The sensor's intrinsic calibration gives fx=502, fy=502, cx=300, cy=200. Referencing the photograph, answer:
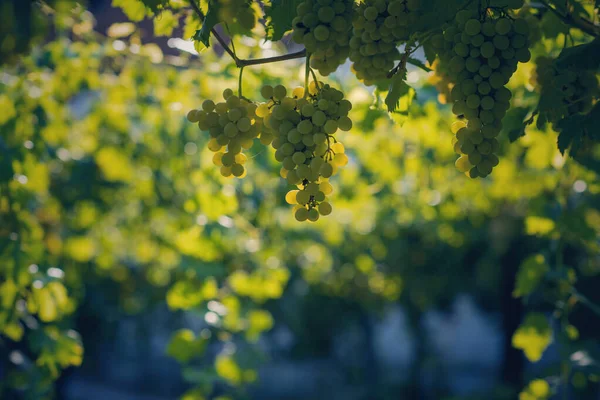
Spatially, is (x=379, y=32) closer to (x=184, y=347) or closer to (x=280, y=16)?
(x=280, y=16)

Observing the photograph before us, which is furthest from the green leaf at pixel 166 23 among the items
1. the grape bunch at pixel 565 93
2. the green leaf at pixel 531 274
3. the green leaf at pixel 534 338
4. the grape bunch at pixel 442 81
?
the green leaf at pixel 534 338

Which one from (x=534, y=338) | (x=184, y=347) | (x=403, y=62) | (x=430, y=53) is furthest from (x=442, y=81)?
(x=184, y=347)

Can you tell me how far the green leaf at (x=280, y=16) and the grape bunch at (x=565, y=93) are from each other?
0.53 metres

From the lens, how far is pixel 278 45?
2.34 m

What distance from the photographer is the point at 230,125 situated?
3.09 ft

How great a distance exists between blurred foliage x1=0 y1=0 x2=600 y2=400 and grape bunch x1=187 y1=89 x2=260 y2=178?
0.27 metres

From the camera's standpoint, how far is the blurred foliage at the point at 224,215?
1.90 m

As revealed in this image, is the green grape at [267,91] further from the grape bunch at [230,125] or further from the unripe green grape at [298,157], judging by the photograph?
the unripe green grape at [298,157]

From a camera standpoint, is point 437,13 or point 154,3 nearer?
point 437,13

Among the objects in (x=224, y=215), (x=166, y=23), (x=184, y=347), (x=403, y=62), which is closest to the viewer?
(x=403, y=62)

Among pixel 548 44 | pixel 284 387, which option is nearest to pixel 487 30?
pixel 548 44

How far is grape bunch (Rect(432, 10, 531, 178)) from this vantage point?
872mm

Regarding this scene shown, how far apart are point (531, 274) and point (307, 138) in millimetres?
1362

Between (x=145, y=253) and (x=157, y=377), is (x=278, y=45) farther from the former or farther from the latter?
(x=157, y=377)
